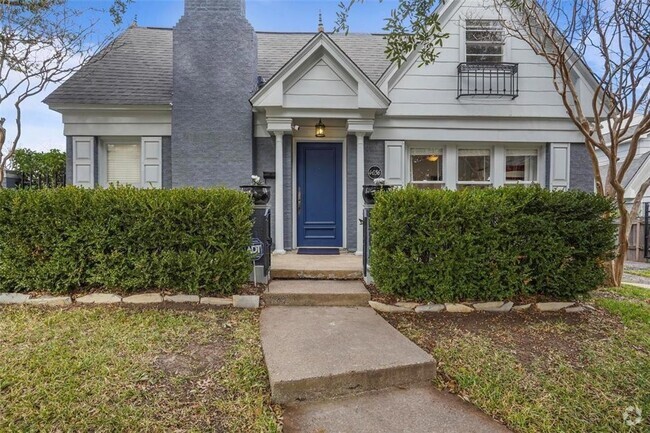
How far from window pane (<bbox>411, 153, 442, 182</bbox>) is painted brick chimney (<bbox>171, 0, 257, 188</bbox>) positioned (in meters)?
3.52

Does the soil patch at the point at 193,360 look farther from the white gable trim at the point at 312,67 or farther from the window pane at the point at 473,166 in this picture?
the window pane at the point at 473,166

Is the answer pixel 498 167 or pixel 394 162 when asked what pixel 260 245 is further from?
pixel 498 167

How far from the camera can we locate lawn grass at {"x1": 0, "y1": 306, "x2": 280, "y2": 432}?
2219 mm

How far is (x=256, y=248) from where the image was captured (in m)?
4.77

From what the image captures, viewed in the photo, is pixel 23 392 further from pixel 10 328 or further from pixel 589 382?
pixel 589 382

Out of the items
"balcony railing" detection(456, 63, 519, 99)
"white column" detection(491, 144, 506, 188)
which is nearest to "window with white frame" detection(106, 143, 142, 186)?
"balcony railing" detection(456, 63, 519, 99)

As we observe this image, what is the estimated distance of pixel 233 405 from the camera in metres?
2.39

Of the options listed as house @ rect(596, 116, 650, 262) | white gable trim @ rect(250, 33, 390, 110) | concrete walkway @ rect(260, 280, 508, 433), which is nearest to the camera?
concrete walkway @ rect(260, 280, 508, 433)

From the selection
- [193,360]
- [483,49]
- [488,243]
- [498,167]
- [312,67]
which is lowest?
[193,360]

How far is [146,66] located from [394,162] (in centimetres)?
599

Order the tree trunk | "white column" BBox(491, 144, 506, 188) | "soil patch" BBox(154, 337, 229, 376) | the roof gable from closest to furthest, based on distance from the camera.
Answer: "soil patch" BBox(154, 337, 229, 376) → the tree trunk → the roof gable → "white column" BBox(491, 144, 506, 188)

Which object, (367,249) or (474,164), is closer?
(367,249)

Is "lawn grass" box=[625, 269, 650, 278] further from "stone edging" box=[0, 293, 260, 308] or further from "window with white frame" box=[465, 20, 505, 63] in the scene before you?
"stone edging" box=[0, 293, 260, 308]

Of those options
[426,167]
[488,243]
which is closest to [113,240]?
[488,243]
